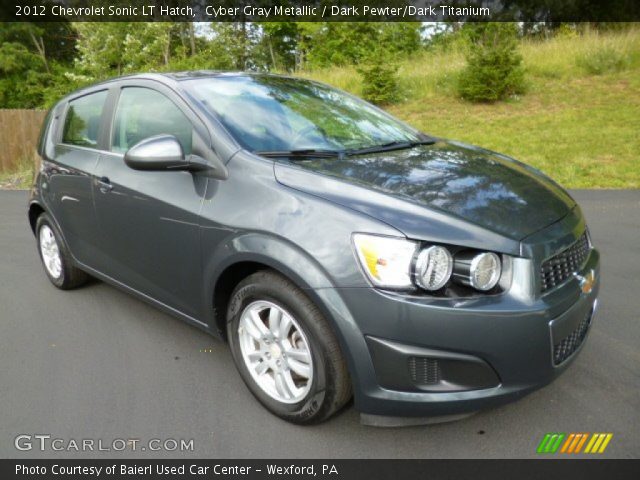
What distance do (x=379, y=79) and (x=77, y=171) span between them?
11401 millimetres

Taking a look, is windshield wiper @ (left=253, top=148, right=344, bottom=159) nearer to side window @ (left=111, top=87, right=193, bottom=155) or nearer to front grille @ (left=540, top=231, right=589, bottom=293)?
side window @ (left=111, top=87, right=193, bottom=155)

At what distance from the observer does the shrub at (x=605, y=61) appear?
1390cm

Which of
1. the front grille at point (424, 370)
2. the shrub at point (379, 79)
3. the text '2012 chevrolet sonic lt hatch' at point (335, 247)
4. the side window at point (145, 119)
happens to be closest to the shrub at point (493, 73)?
the shrub at point (379, 79)

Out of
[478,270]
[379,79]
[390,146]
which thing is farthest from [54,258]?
[379,79]

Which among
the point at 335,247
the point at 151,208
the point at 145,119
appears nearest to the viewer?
the point at 335,247

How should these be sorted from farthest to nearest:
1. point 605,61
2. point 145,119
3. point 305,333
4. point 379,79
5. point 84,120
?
point 605,61, point 379,79, point 84,120, point 145,119, point 305,333

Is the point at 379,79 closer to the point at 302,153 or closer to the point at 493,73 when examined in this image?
the point at 493,73

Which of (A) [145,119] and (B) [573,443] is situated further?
(A) [145,119]

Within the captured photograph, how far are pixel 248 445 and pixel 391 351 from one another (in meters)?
0.84

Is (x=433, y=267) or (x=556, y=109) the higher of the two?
(x=556, y=109)

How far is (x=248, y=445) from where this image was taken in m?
2.33

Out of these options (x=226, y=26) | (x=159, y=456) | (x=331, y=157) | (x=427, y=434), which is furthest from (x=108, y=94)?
(x=226, y=26)

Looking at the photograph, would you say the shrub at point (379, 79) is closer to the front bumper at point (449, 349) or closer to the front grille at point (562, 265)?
the front grille at point (562, 265)

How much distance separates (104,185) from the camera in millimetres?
3205
